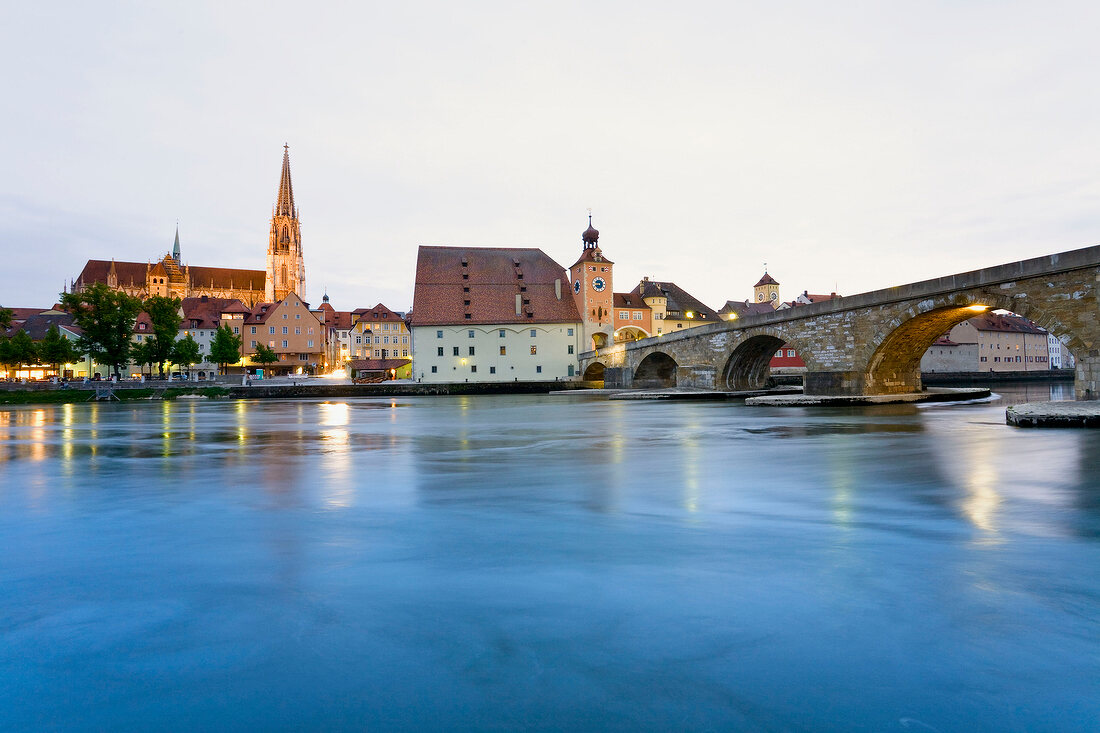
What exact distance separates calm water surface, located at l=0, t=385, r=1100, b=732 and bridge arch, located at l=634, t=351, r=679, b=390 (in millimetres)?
38826

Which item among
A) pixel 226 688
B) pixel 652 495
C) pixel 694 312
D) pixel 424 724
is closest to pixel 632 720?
pixel 424 724

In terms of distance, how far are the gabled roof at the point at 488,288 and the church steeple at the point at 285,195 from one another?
86107 millimetres

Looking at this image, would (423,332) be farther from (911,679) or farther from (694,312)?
(911,679)

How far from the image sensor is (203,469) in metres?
11.5

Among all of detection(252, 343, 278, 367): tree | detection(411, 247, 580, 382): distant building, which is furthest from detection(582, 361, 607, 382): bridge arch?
detection(252, 343, 278, 367): tree

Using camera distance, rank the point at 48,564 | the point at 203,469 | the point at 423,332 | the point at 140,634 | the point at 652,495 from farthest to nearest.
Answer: the point at 423,332
the point at 203,469
the point at 652,495
the point at 48,564
the point at 140,634

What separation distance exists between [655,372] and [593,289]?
1711 cm

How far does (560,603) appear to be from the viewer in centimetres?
416

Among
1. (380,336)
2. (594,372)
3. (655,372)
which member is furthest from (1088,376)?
(380,336)

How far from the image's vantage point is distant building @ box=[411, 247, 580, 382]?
62.2 metres

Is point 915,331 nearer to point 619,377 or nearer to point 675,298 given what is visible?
point 619,377

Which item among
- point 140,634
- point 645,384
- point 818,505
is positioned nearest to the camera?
point 140,634

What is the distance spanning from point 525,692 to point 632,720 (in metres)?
0.53

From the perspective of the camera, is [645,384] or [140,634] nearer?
[140,634]
